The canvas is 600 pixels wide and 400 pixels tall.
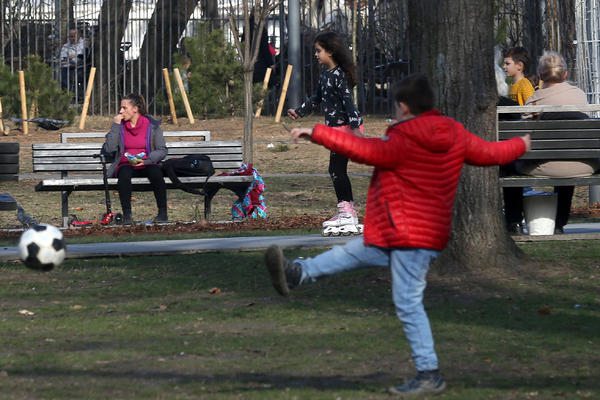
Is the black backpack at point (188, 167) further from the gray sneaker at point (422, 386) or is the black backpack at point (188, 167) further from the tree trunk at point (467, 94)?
the gray sneaker at point (422, 386)

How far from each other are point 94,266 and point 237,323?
2.66 m

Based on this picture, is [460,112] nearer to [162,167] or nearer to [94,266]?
[94,266]

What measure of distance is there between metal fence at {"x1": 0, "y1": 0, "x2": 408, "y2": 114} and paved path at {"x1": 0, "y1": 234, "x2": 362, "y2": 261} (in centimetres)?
1321

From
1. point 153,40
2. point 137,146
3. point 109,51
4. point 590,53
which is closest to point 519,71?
point 137,146

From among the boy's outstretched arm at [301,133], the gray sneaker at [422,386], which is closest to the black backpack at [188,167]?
the boy's outstretched arm at [301,133]

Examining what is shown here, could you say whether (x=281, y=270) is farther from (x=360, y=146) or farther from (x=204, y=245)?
(x=204, y=245)

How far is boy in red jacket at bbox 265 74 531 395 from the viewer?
5.18 m

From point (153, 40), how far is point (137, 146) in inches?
490

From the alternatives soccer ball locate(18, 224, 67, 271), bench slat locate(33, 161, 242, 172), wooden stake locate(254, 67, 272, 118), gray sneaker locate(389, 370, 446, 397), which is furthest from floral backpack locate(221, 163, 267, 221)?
wooden stake locate(254, 67, 272, 118)

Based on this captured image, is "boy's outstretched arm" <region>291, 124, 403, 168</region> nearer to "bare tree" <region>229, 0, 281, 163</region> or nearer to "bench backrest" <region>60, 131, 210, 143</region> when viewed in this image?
"bench backrest" <region>60, 131, 210, 143</region>

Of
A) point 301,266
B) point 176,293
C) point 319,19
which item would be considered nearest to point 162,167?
point 176,293

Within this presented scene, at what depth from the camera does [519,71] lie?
36.4ft

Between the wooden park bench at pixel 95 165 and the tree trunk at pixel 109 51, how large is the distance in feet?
32.8

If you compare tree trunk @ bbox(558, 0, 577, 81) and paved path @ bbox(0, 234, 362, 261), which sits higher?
tree trunk @ bbox(558, 0, 577, 81)
